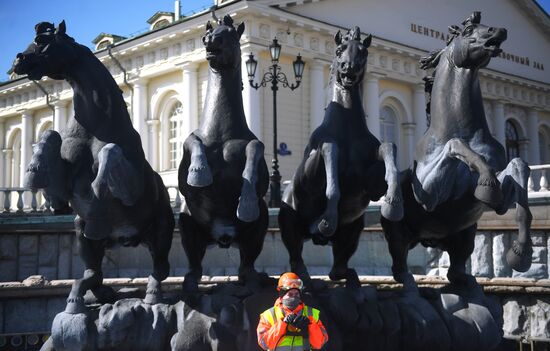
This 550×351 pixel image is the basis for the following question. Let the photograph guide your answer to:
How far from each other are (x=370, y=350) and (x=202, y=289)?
1.67 meters

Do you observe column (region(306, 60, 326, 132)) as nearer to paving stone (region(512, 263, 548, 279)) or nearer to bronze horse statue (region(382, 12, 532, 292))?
paving stone (region(512, 263, 548, 279))

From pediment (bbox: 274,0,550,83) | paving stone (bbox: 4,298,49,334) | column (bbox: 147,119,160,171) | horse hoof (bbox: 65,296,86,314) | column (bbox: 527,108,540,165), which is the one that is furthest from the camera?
column (bbox: 527,108,540,165)

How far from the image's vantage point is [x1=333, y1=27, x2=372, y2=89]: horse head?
5418 mm

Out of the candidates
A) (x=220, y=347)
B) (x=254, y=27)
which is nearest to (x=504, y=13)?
(x=254, y=27)

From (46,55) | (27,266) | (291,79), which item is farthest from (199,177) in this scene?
(291,79)

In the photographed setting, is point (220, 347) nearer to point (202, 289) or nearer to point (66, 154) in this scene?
point (202, 289)

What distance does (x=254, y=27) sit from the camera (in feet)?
82.1

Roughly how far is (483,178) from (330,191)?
1.21 metres

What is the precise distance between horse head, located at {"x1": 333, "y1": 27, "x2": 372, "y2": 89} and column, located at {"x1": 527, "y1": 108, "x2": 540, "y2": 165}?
34.9 meters

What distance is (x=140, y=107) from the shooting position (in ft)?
94.3

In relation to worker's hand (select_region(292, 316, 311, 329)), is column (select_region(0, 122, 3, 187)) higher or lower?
higher

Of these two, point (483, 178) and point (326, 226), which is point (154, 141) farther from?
point (483, 178)

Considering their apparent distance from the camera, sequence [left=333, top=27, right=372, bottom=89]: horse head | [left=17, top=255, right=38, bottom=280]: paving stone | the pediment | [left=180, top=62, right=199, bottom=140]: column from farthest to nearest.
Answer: the pediment < [left=180, top=62, right=199, bottom=140]: column < [left=17, top=255, right=38, bottom=280]: paving stone < [left=333, top=27, right=372, bottom=89]: horse head

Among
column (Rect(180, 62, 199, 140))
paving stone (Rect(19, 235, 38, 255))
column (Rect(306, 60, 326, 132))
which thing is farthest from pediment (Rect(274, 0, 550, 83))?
paving stone (Rect(19, 235, 38, 255))
